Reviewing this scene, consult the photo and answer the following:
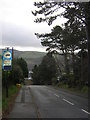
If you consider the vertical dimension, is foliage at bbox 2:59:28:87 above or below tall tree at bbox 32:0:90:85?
below

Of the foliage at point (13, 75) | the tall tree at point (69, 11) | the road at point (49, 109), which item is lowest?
the road at point (49, 109)

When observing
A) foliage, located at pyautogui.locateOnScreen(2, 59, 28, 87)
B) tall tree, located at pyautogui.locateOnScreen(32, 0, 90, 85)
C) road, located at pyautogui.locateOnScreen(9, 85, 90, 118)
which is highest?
tall tree, located at pyautogui.locateOnScreen(32, 0, 90, 85)

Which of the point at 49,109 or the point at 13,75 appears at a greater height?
the point at 13,75

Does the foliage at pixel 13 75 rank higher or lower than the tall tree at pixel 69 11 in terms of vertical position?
lower

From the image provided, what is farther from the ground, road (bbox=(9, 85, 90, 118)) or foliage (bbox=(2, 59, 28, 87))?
foliage (bbox=(2, 59, 28, 87))

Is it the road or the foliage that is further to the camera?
the foliage

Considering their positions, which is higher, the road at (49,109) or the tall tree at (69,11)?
the tall tree at (69,11)

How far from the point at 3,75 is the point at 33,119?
12546 millimetres

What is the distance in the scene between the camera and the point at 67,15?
26.8 metres

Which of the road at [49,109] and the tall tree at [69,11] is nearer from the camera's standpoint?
the road at [49,109]

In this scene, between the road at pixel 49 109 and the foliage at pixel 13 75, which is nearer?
the road at pixel 49 109

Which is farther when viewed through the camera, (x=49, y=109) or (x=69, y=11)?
(x=69, y=11)

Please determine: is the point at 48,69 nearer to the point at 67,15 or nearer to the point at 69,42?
the point at 69,42

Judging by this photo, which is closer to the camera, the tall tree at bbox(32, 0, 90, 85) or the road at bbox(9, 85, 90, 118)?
the road at bbox(9, 85, 90, 118)
